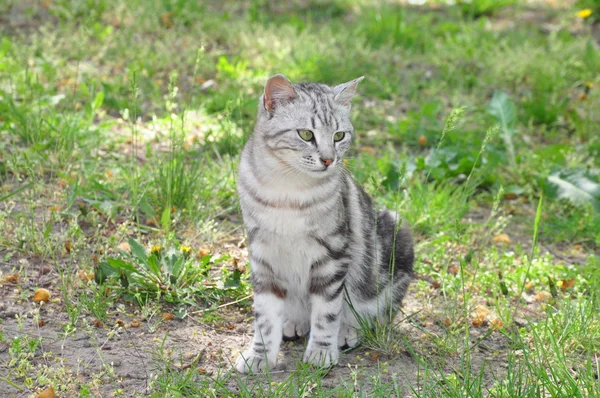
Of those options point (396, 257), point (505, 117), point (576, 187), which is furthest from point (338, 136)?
point (505, 117)

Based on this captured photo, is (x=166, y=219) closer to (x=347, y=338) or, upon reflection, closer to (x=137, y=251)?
(x=137, y=251)

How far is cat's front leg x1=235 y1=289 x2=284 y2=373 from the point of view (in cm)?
344

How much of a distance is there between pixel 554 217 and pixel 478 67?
2.49 meters

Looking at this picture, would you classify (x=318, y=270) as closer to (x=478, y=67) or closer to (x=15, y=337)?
(x=15, y=337)

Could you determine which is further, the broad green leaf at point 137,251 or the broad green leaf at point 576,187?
the broad green leaf at point 576,187

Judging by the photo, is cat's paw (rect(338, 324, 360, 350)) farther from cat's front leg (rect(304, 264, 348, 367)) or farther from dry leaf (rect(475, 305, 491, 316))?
dry leaf (rect(475, 305, 491, 316))

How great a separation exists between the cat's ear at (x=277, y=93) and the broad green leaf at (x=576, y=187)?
98.6 inches

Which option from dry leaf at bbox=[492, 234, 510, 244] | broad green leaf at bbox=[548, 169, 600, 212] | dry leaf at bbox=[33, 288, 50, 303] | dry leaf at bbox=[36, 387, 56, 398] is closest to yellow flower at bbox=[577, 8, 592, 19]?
broad green leaf at bbox=[548, 169, 600, 212]

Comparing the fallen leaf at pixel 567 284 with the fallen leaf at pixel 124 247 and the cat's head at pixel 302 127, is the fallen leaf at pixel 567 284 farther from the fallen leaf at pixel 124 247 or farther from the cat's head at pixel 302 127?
the fallen leaf at pixel 124 247

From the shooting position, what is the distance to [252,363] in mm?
3422

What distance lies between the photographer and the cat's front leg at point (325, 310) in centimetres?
348

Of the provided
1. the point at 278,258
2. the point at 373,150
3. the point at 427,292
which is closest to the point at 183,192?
the point at 278,258

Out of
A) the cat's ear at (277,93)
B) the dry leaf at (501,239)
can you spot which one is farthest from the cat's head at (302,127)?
the dry leaf at (501,239)

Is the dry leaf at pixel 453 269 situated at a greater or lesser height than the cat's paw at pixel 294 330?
greater
